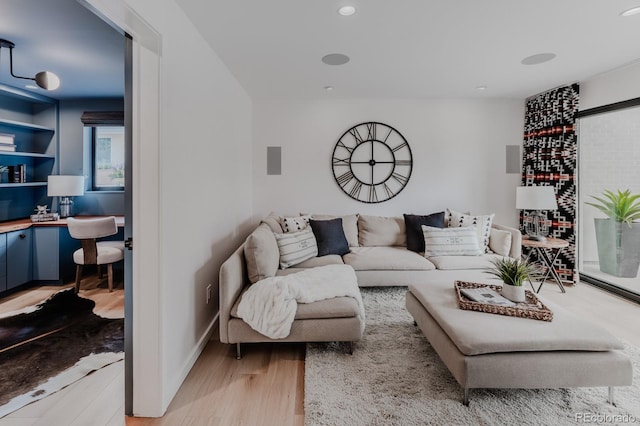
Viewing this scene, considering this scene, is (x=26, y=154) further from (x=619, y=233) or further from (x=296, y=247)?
(x=619, y=233)

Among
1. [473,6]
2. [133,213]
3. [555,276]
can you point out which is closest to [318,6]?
[473,6]

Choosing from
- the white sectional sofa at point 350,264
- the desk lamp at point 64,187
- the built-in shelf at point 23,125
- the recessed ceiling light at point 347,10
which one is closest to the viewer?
the recessed ceiling light at point 347,10

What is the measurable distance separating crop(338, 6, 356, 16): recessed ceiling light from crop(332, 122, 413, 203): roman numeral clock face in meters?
2.38

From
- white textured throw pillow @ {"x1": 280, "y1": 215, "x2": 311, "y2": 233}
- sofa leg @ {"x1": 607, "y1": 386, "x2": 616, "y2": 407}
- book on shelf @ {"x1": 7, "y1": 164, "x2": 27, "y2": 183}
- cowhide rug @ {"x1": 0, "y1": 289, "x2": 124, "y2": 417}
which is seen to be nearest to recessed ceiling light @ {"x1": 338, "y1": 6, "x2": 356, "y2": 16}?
white textured throw pillow @ {"x1": 280, "y1": 215, "x2": 311, "y2": 233}

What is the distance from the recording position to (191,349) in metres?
2.29

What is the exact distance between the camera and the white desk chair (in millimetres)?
3441

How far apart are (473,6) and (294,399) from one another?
276cm

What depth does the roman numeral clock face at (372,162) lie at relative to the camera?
4562 mm

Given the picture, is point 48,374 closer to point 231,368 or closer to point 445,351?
point 231,368

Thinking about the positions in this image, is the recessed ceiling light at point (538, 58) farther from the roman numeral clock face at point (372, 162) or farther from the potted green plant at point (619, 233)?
the potted green plant at point (619, 233)

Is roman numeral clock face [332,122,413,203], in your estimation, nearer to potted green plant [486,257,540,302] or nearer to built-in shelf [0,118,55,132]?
potted green plant [486,257,540,302]

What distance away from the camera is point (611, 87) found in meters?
3.52

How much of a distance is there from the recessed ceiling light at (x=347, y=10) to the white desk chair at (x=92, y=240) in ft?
10.5

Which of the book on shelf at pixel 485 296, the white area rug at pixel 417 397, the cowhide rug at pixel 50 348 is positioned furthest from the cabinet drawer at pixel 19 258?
the book on shelf at pixel 485 296
